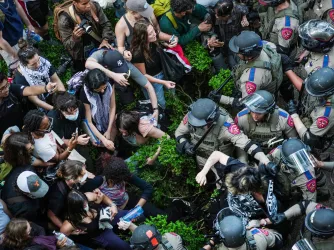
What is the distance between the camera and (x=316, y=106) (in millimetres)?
5969

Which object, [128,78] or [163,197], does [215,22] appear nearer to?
[128,78]

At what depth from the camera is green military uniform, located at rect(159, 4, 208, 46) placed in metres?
7.12

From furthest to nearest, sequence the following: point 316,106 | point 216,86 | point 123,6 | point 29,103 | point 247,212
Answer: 1. point 123,6
2. point 216,86
3. point 29,103
4. point 316,106
5. point 247,212

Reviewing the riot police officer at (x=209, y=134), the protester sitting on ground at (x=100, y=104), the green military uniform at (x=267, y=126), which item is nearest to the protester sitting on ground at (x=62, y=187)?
the protester sitting on ground at (x=100, y=104)

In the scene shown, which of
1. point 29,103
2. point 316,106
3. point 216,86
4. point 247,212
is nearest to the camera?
point 247,212

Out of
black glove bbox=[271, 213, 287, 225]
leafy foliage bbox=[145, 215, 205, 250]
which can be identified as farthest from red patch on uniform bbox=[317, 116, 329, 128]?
leafy foliage bbox=[145, 215, 205, 250]

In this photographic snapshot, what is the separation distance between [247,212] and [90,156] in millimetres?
2392

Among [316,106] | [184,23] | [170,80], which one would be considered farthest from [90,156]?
[316,106]

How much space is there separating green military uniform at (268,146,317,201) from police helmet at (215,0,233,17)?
220 centimetres

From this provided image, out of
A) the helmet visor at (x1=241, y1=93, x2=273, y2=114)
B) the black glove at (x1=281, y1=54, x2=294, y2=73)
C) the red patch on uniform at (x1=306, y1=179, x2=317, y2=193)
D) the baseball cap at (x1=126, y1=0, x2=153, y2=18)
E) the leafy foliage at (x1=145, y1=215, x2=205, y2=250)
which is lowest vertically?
the leafy foliage at (x1=145, y1=215, x2=205, y2=250)

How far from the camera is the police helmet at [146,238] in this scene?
5.06m

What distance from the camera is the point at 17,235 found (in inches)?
190

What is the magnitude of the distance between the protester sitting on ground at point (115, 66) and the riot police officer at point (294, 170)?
1.93m

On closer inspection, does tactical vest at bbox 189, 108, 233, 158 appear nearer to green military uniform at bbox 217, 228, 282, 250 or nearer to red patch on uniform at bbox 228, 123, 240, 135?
red patch on uniform at bbox 228, 123, 240, 135
